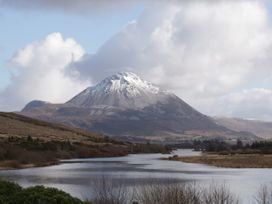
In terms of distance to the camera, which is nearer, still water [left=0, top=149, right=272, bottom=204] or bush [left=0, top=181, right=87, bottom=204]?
bush [left=0, top=181, right=87, bottom=204]

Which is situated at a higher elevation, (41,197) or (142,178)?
(41,197)

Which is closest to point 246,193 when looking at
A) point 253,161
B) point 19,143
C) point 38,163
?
point 253,161

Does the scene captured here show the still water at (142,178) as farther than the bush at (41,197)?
Yes

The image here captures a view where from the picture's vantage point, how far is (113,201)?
103ft

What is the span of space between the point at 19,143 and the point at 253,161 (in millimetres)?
77441

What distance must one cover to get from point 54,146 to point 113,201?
560ft

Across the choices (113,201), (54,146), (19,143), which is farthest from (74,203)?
(54,146)

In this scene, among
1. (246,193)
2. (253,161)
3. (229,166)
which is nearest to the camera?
(246,193)

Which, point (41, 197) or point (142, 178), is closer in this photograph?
point (41, 197)

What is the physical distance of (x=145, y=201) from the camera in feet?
106

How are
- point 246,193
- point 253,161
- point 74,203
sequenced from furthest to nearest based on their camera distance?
point 253,161, point 246,193, point 74,203

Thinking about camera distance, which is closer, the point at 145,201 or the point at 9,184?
the point at 9,184

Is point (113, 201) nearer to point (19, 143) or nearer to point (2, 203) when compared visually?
point (2, 203)

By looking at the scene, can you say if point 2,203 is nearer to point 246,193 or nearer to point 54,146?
point 246,193
